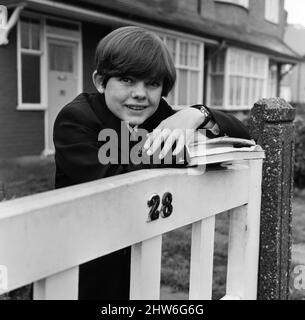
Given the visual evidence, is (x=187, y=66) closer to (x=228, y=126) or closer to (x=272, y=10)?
(x=272, y=10)

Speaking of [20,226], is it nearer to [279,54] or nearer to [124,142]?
[124,142]

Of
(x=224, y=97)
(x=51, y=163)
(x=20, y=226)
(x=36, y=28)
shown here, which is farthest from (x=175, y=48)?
(x=20, y=226)

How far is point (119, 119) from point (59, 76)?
8.19 metres

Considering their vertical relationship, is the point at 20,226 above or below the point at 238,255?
above

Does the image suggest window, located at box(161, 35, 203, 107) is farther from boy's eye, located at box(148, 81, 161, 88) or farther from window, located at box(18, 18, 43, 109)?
boy's eye, located at box(148, 81, 161, 88)

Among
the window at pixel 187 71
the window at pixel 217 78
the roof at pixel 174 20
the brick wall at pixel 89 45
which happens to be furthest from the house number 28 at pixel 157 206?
the window at pixel 217 78

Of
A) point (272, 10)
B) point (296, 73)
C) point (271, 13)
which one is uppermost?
point (272, 10)

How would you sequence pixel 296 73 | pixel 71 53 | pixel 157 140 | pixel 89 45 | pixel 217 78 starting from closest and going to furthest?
pixel 157 140 < pixel 71 53 < pixel 89 45 < pixel 217 78 < pixel 296 73

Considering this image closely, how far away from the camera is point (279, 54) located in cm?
1730

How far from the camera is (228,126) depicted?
55.1 inches

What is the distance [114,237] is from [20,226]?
25 cm

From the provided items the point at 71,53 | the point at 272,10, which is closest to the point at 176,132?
the point at 71,53

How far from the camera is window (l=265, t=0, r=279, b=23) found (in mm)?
18828

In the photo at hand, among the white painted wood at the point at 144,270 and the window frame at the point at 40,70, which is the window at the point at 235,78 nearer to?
the window frame at the point at 40,70
